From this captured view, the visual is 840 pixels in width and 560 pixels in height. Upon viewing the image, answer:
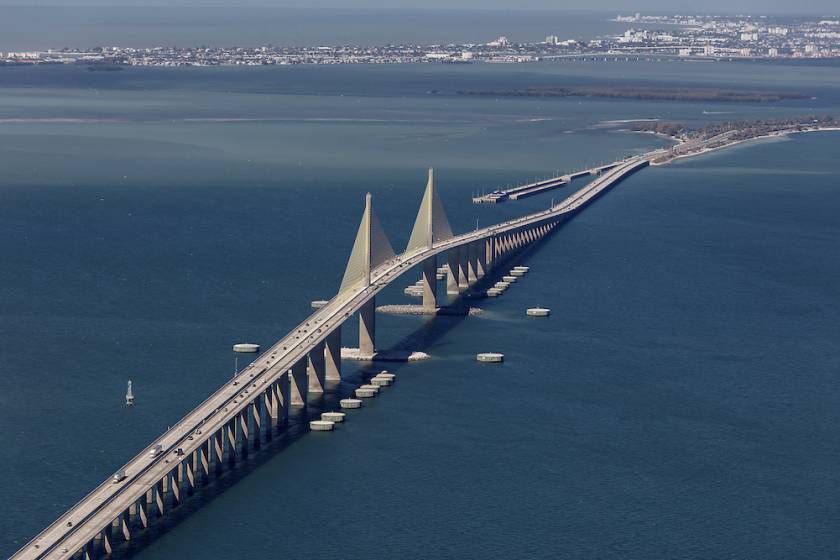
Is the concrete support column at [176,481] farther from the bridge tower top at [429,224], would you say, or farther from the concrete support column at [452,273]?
the concrete support column at [452,273]

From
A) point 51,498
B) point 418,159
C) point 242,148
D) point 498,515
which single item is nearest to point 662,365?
point 498,515

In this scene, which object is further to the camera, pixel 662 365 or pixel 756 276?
pixel 756 276

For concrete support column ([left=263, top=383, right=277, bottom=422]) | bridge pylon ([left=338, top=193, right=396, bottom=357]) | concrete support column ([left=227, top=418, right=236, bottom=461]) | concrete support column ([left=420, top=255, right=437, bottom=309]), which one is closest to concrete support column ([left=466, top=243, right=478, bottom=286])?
concrete support column ([left=420, top=255, right=437, bottom=309])

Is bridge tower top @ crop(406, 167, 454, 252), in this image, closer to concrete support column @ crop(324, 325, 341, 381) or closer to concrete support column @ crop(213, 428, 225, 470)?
concrete support column @ crop(324, 325, 341, 381)

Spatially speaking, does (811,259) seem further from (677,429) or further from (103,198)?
(103,198)

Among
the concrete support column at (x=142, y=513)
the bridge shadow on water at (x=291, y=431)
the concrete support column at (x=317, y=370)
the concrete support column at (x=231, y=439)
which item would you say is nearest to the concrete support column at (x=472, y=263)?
the bridge shadow on water at (x=291, y=431)

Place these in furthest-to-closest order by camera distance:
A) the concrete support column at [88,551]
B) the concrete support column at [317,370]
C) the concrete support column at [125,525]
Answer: the concrete support column at [317,370]
the concrete support column at [125,525]
the concrete support column at [88,551]
